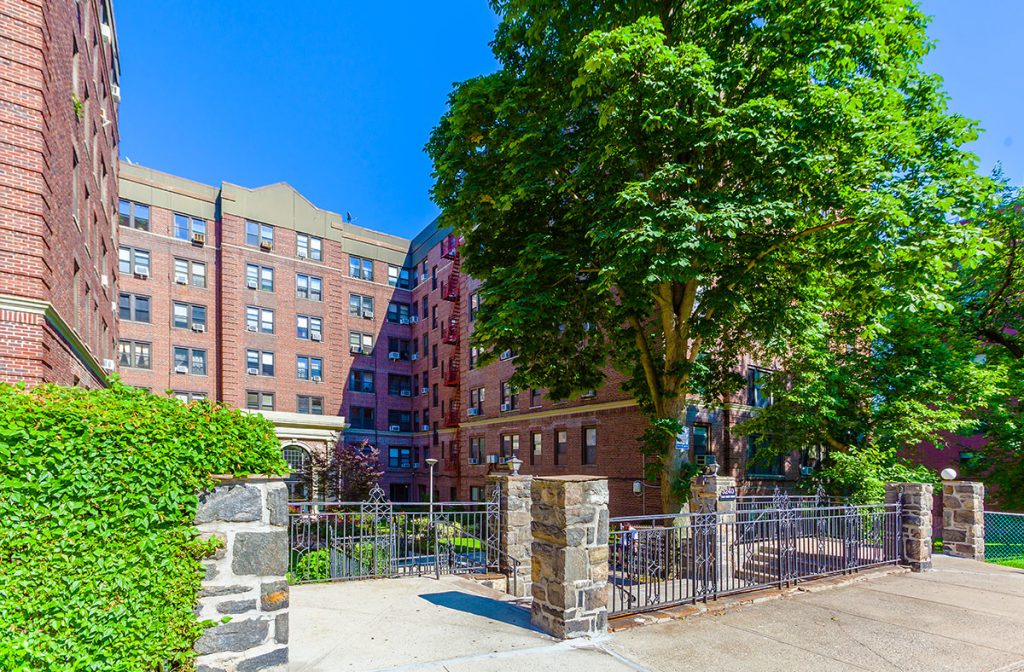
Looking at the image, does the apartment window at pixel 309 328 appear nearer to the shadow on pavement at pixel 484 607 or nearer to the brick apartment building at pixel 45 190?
the brick apartment building at pixel 45 190

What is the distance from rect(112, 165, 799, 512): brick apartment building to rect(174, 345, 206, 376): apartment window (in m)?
0.09

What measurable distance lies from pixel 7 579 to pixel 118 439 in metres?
1.20

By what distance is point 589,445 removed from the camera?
27.1 metres

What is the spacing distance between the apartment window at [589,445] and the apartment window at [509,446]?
6674 millimetres

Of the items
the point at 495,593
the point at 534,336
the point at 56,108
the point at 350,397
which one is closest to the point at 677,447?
the point at 534,336

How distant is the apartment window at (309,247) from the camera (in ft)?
132

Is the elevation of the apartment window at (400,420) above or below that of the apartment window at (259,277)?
below

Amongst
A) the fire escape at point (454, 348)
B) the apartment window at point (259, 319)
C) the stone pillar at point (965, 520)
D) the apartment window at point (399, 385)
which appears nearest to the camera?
the stone pillar at point (965, 520)

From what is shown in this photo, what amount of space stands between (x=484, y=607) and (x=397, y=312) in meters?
40.8

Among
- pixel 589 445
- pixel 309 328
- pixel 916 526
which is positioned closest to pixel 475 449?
pixel 589 445

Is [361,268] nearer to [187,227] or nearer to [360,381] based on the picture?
[360,381]

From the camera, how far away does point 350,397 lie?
1719 inches

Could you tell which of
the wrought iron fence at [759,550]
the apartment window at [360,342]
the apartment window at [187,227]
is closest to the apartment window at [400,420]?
the apartment window at [360,342]

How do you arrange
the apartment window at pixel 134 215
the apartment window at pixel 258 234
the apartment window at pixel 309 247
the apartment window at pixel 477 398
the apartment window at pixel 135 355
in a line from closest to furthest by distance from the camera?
the apartment window at pixel 135 355, the apartment window at pixel 134 215, the apartment window at pixel 477 398, the apartment window at pixel 258 234, the apartment window at pixel 309 247
